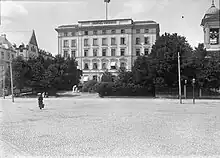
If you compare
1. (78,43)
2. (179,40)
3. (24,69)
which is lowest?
(24,69)

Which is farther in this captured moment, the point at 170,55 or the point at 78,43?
the point at 78,43

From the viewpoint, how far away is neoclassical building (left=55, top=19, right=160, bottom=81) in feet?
204

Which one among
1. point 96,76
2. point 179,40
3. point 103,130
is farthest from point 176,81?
point 96,76

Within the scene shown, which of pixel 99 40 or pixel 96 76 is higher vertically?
pixel 99 40

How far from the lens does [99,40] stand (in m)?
63.8

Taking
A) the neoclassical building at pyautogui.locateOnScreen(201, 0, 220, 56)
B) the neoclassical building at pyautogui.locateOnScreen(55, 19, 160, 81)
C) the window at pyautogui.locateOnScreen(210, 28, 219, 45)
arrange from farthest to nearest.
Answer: the neoclassical building at pyautogui.locateOnScreen(55, 19, 160, 81) → the window at pyautogui.locateOnScreen(210, 28, 219, 45) → the neoclassical building at pyautogui.locateOnScreen(201, 0, 220, 56)

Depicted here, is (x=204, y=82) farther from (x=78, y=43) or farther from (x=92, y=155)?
(x=78, y=43)

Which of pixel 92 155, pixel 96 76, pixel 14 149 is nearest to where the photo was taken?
pixel 92 155

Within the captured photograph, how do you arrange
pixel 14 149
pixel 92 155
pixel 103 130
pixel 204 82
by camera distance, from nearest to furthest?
pixel 92 155, pixel 14 149, pixel 103 130, pixel 204 82

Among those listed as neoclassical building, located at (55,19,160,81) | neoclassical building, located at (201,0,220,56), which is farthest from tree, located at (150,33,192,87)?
neoclassical building, located at (55,19,160,81)

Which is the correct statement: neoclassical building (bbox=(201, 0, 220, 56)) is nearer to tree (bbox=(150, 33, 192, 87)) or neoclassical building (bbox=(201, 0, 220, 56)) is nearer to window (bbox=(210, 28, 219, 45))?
window (bbox=(210, 28, 219, 45))

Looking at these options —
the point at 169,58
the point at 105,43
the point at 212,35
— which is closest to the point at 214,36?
the point at 212,35

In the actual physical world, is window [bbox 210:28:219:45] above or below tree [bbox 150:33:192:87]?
above

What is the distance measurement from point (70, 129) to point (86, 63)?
55.6 meters
